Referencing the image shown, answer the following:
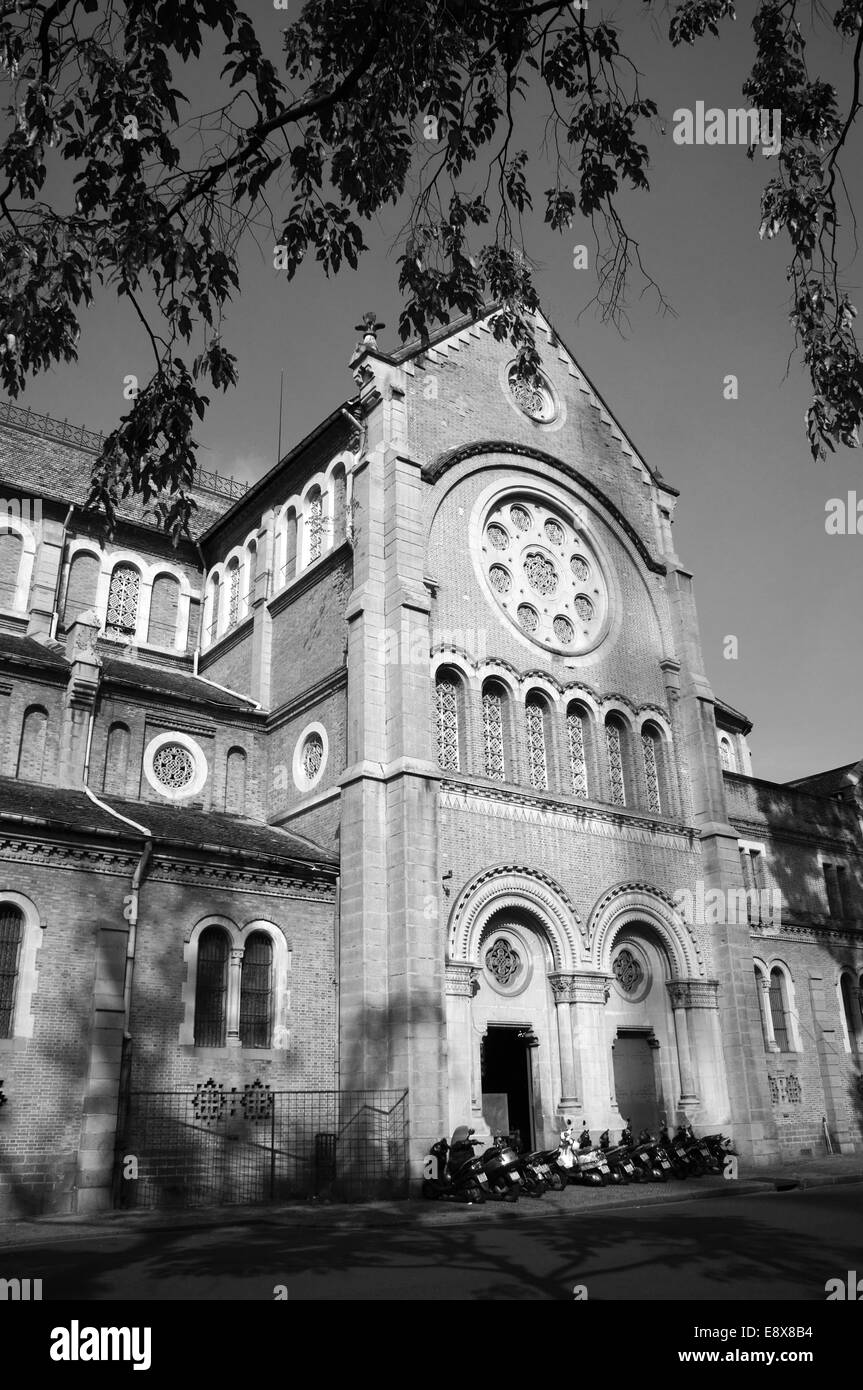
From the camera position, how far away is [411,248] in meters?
8.77

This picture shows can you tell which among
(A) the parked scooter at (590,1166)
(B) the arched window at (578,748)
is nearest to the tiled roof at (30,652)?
(B) the arched window at (578,748)

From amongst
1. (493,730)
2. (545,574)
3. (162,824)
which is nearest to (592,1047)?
(493,730)

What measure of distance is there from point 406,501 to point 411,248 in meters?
15.1

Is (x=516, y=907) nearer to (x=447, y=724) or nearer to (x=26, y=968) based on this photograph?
(x=447, y=724)

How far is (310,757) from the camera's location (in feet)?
81.7

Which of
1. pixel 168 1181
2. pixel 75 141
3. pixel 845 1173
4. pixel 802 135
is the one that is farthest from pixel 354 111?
pixel 845 1173

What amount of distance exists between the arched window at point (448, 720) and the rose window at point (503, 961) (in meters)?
3.95

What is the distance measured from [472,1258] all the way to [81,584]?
81.1 feet

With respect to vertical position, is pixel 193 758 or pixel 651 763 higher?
pixel 651 763

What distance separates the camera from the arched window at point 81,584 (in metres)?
30.9
